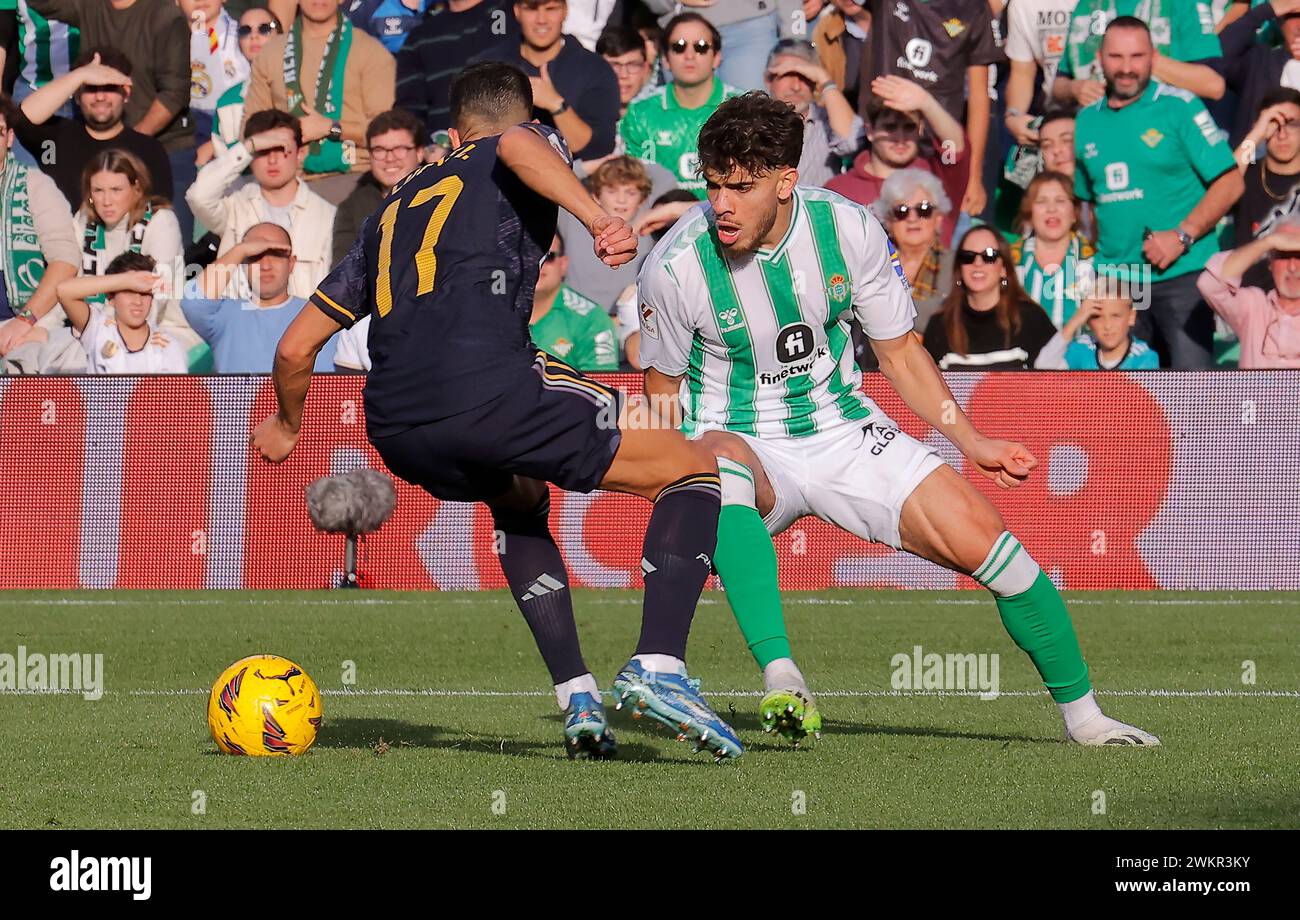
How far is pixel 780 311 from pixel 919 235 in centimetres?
612

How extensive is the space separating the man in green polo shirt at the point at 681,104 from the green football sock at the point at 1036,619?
24.0 ft

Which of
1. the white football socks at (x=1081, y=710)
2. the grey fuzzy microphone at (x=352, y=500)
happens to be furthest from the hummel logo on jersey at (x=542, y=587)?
the grey fuzzy microphone at (x=352, y=500)

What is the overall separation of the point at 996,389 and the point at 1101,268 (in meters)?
1.43

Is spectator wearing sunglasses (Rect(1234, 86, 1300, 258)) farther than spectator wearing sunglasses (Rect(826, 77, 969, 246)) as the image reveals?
No

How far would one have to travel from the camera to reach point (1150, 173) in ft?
43.2

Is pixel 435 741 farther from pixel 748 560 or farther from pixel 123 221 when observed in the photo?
pixel 123 221

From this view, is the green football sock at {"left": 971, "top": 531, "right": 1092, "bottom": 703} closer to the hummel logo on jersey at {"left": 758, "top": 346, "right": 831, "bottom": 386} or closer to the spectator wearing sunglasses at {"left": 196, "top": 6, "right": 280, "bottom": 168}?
the hummel logo on jersey at {"left": 758, "top": 346, "right": 831, "bottom": 386}

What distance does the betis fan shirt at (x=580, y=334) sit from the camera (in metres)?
12.6

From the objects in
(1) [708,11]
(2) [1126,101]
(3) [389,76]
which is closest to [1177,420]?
(2) [1126,101]

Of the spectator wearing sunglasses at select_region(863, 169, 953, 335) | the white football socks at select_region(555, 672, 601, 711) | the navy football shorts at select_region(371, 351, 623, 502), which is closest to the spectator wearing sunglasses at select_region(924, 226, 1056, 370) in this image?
the spectator wearing sunglasses at select_region(863, 169, 953, 335)

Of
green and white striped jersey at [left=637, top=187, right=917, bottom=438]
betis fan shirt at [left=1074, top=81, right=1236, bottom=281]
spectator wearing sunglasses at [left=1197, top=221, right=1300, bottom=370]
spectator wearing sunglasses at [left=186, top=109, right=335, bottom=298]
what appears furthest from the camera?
spectator wearing sunglasses at [left=186, top=109, right=335, bottom=298]

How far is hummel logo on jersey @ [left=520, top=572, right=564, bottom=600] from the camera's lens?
242 inches

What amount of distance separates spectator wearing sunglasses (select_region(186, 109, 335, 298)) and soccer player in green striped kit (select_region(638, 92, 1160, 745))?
6.85 metres

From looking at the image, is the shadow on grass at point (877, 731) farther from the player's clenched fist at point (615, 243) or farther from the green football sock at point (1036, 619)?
the player's clenched fist at point (615, 243)
